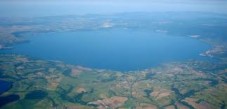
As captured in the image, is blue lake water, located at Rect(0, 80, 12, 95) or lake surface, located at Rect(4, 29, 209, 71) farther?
lake surface, located at Rect(4, 29, 209, 71)

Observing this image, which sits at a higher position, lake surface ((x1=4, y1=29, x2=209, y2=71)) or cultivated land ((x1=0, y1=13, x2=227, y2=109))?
cultivated land ((x1=0, y1=13, x2=227, y2=109))

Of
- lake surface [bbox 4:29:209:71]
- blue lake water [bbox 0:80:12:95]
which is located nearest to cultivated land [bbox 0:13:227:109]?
blue lake water [bbox 0:80:12:95]

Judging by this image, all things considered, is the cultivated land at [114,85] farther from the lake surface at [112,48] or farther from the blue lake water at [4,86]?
the lake surface at [112,48]

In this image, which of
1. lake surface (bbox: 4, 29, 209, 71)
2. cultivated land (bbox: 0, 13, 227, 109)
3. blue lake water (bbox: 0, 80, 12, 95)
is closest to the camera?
cultivated land (bbox: 0, 13, 227, 109)

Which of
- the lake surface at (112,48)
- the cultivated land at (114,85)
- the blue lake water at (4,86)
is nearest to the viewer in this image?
the cultivated land at (114,85)

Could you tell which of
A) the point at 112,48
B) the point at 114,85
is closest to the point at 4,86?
the point at 114,85

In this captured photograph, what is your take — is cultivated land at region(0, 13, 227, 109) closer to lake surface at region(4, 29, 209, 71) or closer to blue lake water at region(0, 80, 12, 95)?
blue lake water at region(0, 80, 12, 95)

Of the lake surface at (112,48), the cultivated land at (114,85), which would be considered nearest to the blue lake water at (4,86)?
the cultivated land at (114,85)

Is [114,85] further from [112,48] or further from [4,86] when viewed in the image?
[112,48]

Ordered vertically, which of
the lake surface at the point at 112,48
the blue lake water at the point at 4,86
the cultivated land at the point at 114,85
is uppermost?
the blue lake water at the point at 4,86
